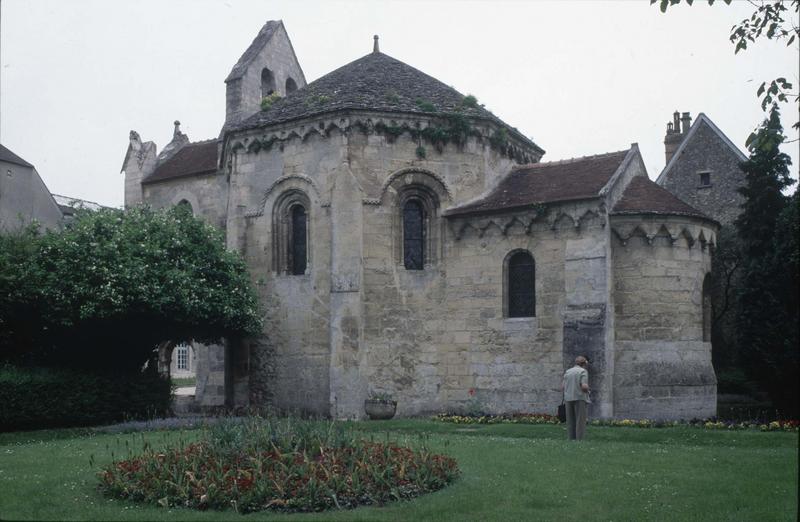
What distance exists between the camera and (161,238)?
75.6ft

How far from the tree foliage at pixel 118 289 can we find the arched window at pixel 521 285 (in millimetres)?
7591

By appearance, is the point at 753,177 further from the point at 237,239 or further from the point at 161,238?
the point at 161,238

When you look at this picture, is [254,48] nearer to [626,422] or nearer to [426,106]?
[426,106]

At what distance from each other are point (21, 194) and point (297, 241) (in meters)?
18.2

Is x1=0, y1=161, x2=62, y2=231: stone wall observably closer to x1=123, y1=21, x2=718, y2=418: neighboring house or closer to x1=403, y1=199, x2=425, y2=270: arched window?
x1=123, y1=21, x2=718, y2=418: neighboring house

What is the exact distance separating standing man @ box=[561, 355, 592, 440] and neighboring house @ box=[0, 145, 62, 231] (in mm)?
25477

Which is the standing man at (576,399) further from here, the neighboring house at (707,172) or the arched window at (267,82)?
the arched window at (267,82)

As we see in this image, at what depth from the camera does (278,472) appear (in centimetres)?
1117

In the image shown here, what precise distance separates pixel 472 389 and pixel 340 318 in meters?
4.39

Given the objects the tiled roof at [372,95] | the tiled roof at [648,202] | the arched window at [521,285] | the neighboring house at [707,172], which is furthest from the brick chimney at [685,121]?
the arched window at [521,285]

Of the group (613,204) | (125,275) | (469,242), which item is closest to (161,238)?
(125,275)

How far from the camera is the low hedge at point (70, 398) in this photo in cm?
2019

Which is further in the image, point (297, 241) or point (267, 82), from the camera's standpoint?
point (267, 82)

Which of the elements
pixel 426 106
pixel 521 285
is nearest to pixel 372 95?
pixel 426 106
